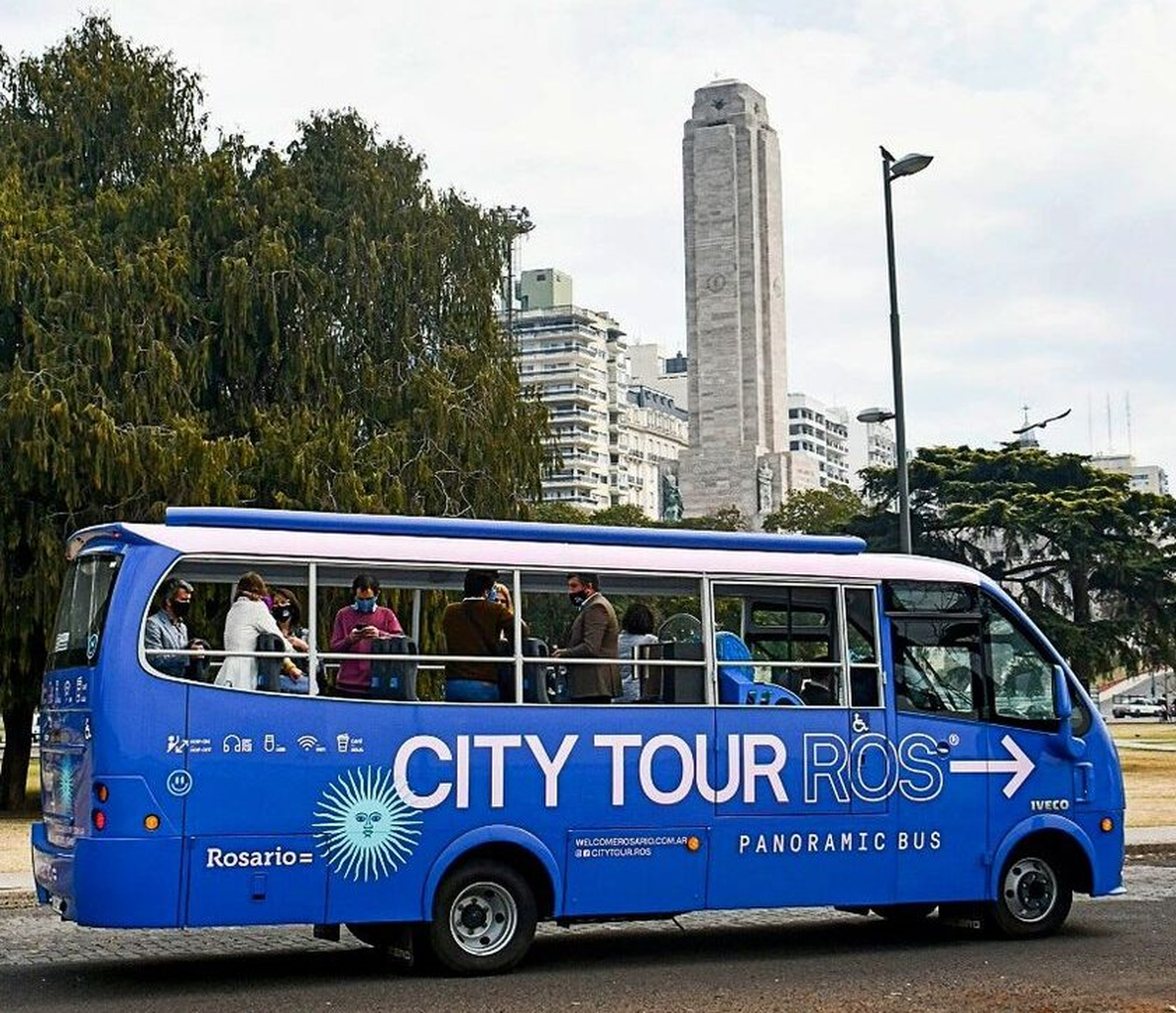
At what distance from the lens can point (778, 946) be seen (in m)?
14.1

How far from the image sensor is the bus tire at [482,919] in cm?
1222

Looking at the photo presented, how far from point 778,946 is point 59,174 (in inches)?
898

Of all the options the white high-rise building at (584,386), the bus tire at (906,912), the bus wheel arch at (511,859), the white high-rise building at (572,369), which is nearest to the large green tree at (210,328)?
the bus tire at (906,912)

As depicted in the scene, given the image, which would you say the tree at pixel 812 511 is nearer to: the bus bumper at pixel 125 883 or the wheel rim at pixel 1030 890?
the wheel rim at pixel 1030 890

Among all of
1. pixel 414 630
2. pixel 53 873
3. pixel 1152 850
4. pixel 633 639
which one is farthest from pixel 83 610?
pixel 1152 850

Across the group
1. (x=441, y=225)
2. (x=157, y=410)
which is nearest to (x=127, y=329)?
(x=157, y=410)

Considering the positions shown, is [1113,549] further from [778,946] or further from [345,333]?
[778,946]

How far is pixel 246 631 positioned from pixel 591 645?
91.6 inches

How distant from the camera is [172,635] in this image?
38.3ft

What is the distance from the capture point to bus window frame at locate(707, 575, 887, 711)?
1336 cm

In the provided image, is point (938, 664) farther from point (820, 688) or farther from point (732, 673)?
point (732, 673)

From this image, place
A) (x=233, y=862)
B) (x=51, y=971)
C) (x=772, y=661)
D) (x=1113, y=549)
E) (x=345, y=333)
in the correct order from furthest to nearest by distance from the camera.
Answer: (x=1113, y=549) < (x=345, y=333) < (x=772, y=661) < (x=51, y=971) < (x=233, y=862)

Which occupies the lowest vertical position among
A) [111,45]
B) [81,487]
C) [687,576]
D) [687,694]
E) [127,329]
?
[687,694]

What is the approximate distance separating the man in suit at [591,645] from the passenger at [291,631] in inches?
67.5
